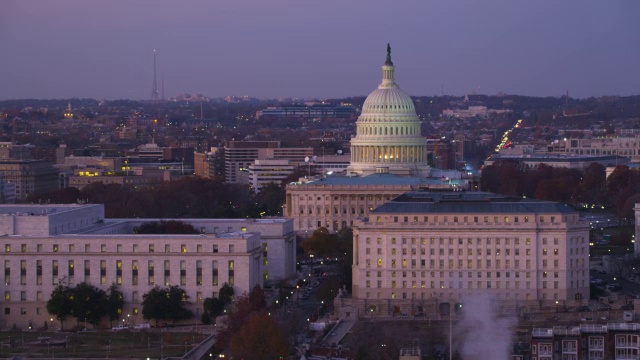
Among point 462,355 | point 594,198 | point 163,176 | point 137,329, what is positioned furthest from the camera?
point 163,176

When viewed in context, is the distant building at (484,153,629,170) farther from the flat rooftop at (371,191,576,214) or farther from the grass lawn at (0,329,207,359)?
the grass lawn at (0,329,207,359)

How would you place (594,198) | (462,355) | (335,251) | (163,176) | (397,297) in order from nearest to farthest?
(462,355) < (397,297) < (335,251) < (594,198) < (163,176)

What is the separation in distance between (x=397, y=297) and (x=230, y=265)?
683 cm

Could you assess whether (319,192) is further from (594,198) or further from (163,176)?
(163,176)

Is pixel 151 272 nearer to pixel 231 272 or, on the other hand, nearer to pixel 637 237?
pixel 231 272

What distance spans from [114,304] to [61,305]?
1991 mm

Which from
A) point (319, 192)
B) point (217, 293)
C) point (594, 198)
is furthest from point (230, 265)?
point (594, 198)

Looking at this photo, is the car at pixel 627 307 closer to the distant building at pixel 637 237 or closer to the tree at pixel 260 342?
the tree at pixel 260 342

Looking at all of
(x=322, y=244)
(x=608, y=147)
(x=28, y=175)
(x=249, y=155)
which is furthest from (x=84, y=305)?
(x=608, y=147)

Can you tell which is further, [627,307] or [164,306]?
[164,306]

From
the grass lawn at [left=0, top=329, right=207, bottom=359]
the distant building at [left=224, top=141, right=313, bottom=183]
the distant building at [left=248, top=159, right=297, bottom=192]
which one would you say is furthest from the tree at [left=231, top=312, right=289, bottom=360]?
the distant building at [left=224, top=141, right=313, bottom=183]

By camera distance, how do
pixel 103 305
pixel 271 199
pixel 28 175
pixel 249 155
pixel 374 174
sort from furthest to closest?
1. pixel 249 155
2. pixel 28 175
3. pixel 271 199
4. pixel 374 174
5. pixel 103 305

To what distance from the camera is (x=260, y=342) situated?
6775 cm

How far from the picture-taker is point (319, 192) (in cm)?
11588
